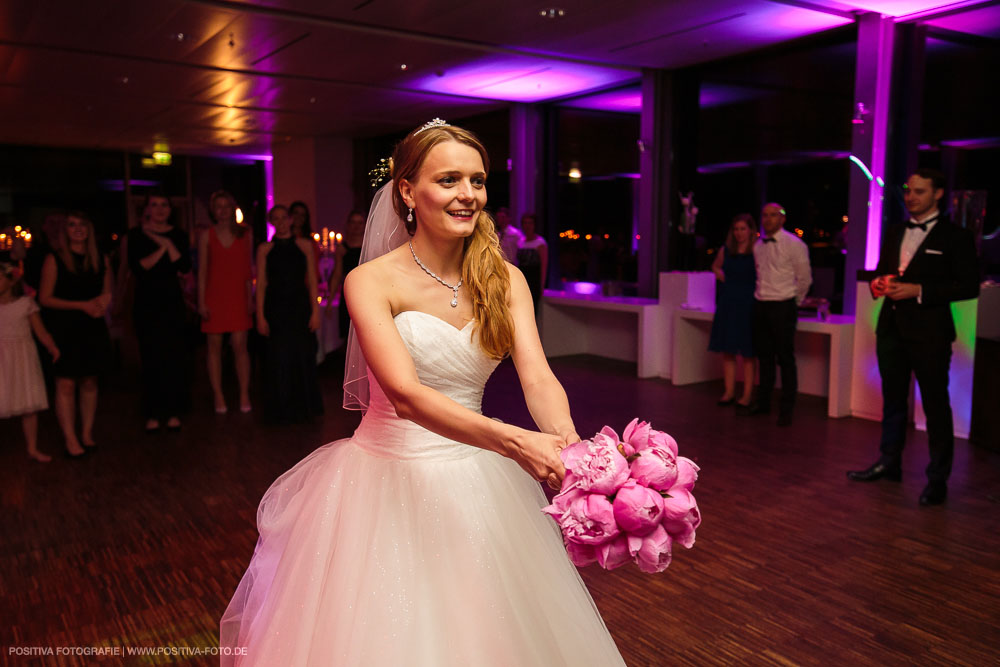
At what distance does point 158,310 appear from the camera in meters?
5.62

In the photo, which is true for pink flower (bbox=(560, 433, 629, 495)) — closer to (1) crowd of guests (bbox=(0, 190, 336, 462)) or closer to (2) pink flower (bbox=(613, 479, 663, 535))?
(2) pink flower (bbox=(613, 479, 663, 535))

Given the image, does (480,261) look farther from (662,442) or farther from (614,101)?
(614,101)

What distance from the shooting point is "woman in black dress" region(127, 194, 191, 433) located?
547 cm

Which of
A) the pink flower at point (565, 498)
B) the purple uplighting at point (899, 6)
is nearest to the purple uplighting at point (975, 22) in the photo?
the purple uplighting at point (899, 6)

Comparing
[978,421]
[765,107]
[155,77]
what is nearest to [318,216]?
[155,77]

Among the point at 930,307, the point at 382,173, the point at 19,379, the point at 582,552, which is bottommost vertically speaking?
the point at 19,379

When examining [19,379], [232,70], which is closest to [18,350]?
[19,379]

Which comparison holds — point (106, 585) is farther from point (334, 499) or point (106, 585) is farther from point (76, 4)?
point (76, 4)

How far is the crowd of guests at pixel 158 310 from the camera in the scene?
4.90 metres

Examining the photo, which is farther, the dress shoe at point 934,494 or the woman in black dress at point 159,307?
the woman in black dress at point 159,307

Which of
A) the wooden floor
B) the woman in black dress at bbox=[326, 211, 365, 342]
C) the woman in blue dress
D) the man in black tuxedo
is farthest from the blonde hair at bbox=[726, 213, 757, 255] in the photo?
the woman in black dress at bbox=[326, 211, 365, 342]

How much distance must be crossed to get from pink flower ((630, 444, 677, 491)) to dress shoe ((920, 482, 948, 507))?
3515 millimetres

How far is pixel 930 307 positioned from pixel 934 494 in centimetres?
99

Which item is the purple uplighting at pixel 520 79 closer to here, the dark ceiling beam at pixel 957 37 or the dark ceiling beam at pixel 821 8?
the dark ceiling beam at pixel 821 8
